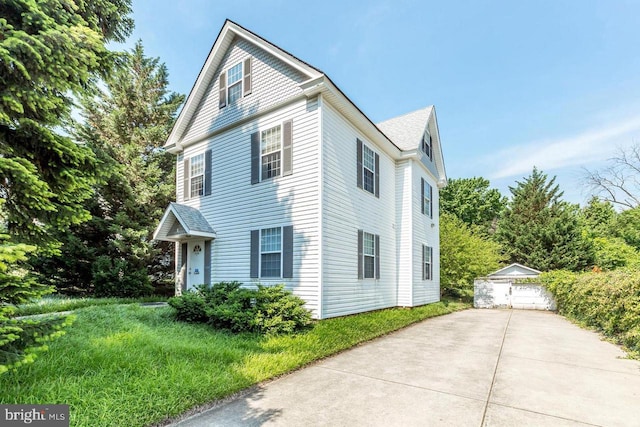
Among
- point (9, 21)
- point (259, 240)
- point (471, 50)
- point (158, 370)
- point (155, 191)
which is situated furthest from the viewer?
point (155, 191)

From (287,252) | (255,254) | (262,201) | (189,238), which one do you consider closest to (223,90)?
(262,201)

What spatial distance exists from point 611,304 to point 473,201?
104 ft

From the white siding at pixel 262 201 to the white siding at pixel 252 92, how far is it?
40cm

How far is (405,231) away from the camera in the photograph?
40.8ft

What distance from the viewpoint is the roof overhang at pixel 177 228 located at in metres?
10.5

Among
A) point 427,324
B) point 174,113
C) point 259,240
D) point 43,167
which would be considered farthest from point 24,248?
point 174,113

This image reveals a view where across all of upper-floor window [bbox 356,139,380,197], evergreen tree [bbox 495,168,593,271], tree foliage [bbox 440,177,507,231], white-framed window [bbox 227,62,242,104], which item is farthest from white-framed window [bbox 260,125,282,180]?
tree foliage [bbox 440,177,507,231]

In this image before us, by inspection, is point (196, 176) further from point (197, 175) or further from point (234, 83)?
point (234, 83)

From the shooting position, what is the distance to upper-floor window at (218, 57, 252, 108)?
10508 mm

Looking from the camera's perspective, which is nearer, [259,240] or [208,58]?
[259,240]

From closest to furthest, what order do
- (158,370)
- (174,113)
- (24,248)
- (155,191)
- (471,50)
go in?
(24,248)
(158,370)
(471,50)
(155,191)
(174,113)

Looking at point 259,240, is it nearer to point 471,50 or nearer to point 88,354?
point 88,354

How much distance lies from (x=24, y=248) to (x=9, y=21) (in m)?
2.83

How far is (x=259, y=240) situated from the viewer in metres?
9.59
